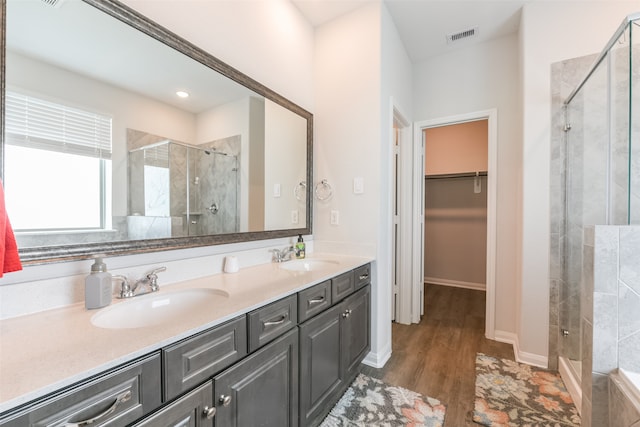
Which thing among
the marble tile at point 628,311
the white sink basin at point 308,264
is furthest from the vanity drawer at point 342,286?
the marble tile at point 628,311

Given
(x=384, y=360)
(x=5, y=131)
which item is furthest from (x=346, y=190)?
(x=5, y=131)

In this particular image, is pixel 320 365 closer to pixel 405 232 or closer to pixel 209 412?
pixel 209 412

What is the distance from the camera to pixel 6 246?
782 millimetres

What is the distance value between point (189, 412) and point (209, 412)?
2.9 inches

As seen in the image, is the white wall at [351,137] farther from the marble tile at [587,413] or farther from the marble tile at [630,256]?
the marble tile at [630,256]

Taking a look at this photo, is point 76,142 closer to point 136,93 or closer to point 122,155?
point 122,155

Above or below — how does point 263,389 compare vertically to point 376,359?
above

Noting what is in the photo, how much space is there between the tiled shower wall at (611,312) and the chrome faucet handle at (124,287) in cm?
202

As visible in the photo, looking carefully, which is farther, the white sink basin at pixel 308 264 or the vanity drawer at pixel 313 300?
the white sink basin at pixel 308 264

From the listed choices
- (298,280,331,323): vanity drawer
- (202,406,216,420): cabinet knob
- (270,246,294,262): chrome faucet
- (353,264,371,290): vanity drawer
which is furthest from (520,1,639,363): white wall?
(202,406,216,420): cabinet knob

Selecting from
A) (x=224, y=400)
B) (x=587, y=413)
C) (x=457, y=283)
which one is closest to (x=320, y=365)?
(x=224, y=400)

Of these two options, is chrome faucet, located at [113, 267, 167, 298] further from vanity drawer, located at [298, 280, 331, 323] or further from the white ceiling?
the white ceiling

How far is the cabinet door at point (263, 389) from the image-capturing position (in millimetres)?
951

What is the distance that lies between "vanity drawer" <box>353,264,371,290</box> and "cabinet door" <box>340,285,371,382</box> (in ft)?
0.15
